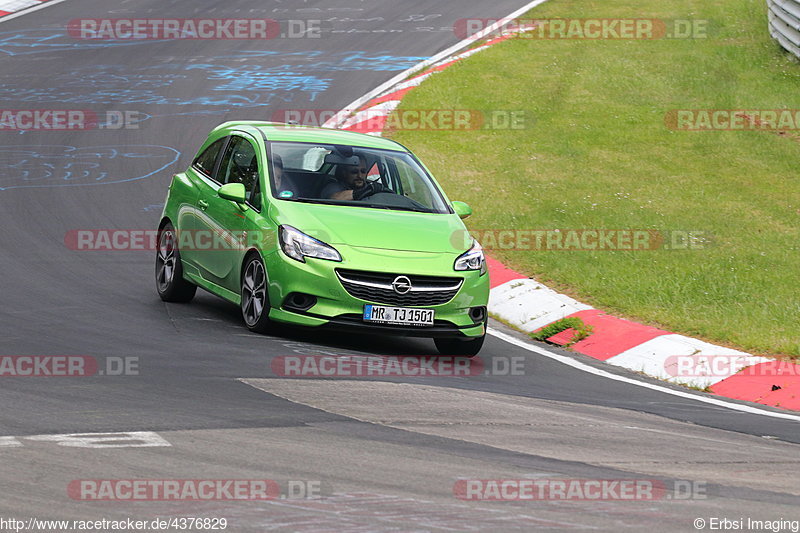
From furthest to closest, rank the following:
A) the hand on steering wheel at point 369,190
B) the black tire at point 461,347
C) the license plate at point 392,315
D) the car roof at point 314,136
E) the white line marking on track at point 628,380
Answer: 1. the car roof at point 314,136
2. the hand on steering wheel at point 369,190
3. the black tire at point 461,347
4. the license plate at point 392,315
5. the white line marking on track at point 628,380

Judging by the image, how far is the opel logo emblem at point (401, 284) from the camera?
975 cm

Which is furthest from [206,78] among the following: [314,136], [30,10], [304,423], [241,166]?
[304,423]

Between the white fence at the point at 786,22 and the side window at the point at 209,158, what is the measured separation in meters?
13.9

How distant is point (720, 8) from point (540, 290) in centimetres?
1799

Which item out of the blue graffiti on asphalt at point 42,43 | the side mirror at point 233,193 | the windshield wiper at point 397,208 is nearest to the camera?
the side mirror at point 233,193

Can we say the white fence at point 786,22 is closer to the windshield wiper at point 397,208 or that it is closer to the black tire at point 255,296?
the windshield wiper at point 397,208

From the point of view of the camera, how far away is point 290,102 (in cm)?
2200

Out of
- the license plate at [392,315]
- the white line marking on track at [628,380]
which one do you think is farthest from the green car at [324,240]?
the white line marking on track at [628,380]

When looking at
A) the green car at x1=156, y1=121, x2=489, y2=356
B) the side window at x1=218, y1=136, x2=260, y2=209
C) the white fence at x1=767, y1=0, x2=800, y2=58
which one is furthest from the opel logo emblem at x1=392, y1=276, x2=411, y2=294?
the white fence at x1=767, y1=0, x2=800, y2=58

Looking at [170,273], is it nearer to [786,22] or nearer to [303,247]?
[303,247]

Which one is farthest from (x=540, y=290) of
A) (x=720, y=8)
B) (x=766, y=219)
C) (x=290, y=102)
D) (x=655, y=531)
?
(x=720, y=8)

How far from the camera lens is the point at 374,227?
1019cm

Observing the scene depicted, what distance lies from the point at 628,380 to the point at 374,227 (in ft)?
8.02

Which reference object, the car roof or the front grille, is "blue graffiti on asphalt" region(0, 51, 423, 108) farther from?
the front grille
